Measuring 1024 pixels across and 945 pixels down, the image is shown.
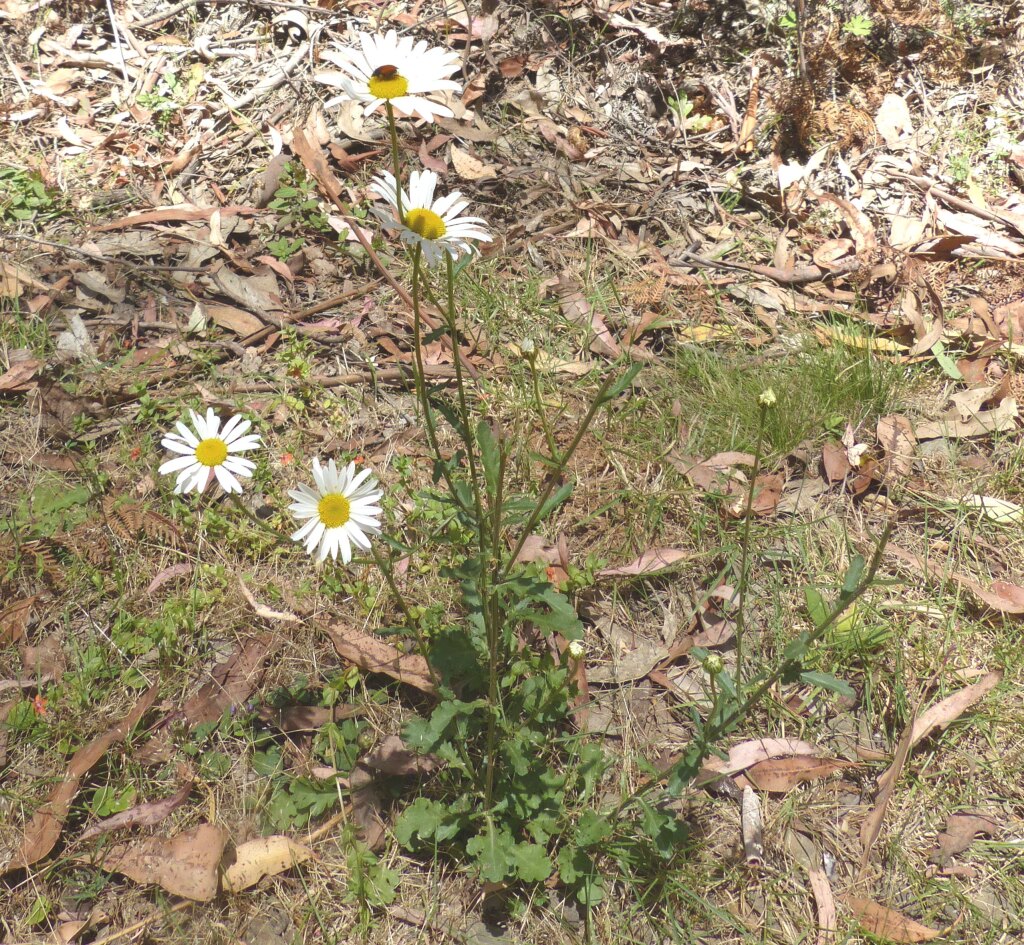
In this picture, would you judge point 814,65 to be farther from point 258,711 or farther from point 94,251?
point 258,711

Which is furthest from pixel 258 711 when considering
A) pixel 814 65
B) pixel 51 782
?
pixel 814 65

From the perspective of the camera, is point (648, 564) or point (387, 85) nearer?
point (387, 85)

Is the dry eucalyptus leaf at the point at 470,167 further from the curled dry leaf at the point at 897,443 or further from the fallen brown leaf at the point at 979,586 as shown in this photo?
the fallen brown leaf at the point at 979,586

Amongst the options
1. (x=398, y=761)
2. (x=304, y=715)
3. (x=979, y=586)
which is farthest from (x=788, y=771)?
(x=304, y=715)

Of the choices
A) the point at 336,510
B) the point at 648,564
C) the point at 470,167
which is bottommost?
the point at 648,564

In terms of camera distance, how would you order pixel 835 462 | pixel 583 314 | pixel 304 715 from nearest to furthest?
pixel 304 715
pixel 835 462
pixel 583 314

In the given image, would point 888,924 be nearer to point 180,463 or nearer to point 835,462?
→ point 835,462

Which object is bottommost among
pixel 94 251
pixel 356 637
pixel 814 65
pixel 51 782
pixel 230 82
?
pixel 51 782
